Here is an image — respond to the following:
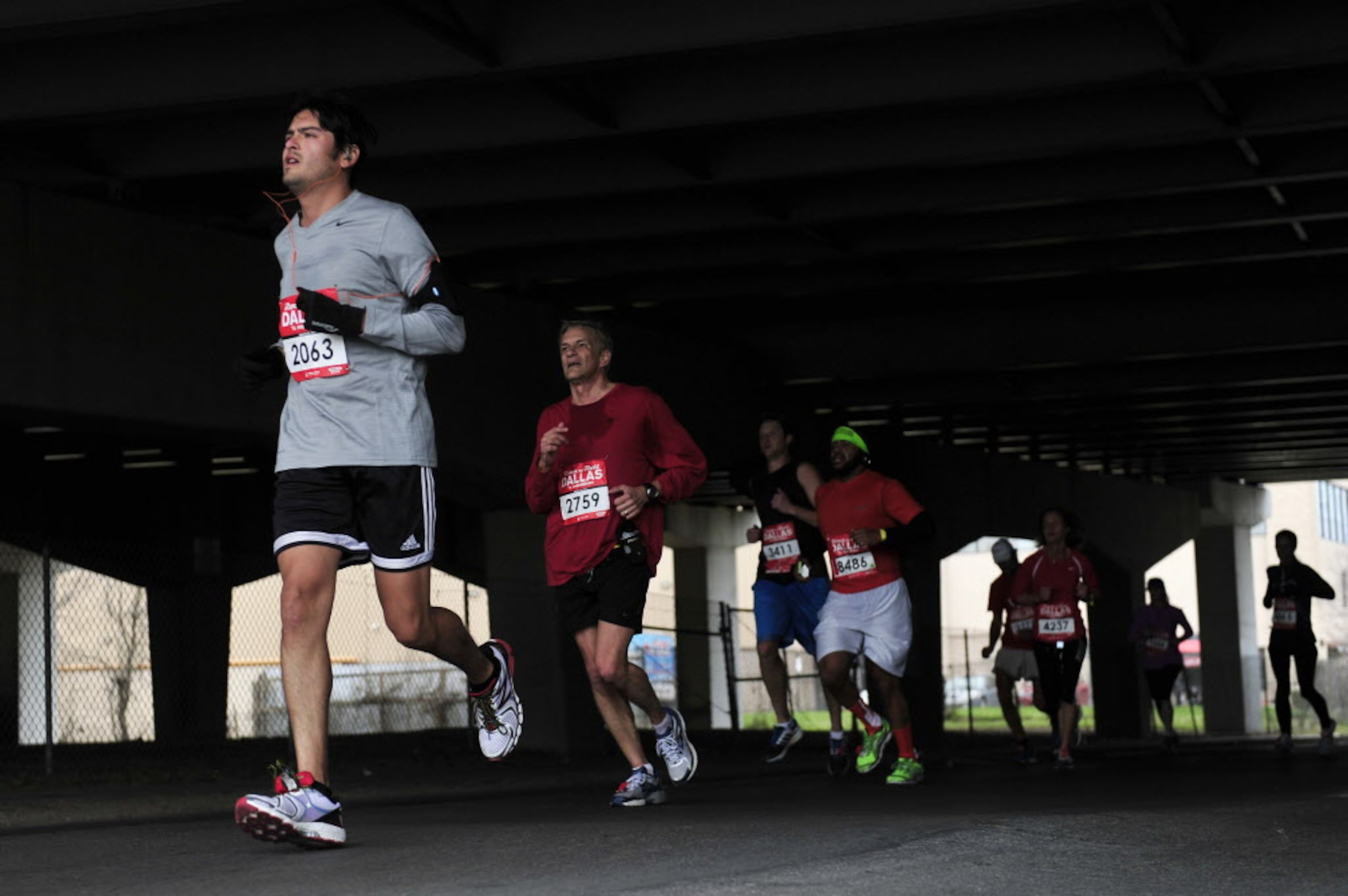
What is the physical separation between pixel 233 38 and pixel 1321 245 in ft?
33.9

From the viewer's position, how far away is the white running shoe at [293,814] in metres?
5.66

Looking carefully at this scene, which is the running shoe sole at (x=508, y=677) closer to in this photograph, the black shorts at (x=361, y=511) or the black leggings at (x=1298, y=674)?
the black shorts at (x=361, y=511)

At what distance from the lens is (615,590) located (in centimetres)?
845

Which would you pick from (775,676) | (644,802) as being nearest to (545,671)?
(775,676)

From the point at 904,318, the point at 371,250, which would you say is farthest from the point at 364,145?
the point at 904,318

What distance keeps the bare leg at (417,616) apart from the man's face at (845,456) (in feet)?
16.4

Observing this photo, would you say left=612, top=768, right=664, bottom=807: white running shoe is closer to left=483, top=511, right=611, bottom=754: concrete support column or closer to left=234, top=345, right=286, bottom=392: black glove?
left=234, top=345, right=286, bottom=392: black glove

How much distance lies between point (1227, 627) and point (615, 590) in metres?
39.7

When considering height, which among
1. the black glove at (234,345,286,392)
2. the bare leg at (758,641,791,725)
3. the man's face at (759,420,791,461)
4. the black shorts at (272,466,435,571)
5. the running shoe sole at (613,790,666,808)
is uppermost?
the man's face at (759,420,791,461)

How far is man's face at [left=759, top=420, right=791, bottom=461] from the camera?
40.7ft

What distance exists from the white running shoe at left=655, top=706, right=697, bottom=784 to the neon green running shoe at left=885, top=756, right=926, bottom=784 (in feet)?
7.15

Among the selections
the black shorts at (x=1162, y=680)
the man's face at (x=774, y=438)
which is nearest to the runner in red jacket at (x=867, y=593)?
the man's face at (x=774, y=438)

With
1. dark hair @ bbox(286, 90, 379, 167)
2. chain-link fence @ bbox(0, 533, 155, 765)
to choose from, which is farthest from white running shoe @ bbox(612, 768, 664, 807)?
chain-link fence @ bbox(0, 533, 155, 765)

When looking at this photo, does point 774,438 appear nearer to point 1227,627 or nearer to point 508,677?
Answer: point 508,677
